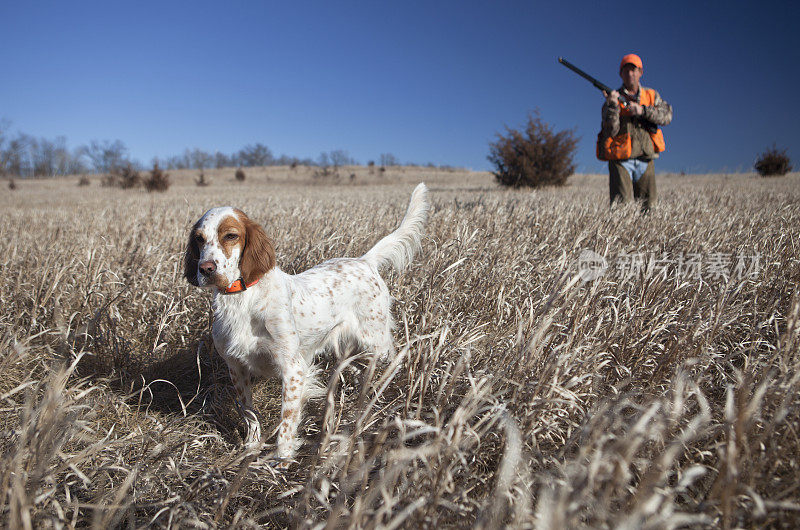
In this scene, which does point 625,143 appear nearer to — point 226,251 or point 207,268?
point 226,251

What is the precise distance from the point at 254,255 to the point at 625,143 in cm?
546

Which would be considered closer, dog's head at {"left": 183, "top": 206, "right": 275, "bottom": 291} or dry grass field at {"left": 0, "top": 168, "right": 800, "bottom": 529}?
dry grass field at {"left": 0, "top": 168, "right": 800, "bottom": 529}

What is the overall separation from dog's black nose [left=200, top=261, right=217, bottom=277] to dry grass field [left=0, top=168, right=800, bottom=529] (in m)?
0.55

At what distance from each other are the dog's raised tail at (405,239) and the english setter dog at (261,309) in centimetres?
49

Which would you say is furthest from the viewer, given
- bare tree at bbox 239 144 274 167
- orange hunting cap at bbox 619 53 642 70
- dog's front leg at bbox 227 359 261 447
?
bare tree at bbox 239 144 274 167

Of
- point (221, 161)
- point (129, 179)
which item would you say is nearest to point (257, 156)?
point (221, 161)

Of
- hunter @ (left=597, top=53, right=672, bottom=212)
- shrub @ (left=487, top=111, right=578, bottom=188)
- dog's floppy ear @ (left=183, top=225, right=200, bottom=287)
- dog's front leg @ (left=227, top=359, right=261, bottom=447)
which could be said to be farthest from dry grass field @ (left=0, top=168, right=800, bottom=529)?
shrub @ (left=487, top=111, right=578, bottom=188)

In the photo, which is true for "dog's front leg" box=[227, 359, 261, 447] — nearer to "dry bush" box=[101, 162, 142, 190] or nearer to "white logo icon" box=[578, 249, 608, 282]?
"white logo icon" box=[578, 249, 608, 282]

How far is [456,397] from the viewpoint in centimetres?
181

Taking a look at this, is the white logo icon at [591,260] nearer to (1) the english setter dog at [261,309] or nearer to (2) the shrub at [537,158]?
(1) the english setter dog at [261,309]

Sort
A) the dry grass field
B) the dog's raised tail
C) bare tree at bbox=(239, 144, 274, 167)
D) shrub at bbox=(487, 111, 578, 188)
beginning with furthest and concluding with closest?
1. bare tree at bbox=(239, 144, 274, 167)
2. shrub at bbox=(487, 111, 578, 188)
3. the dog's raised tail
4. the dry grass field

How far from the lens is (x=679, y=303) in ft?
7.72

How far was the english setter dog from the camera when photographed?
1798 millimetres

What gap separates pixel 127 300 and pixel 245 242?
4.72 ft
